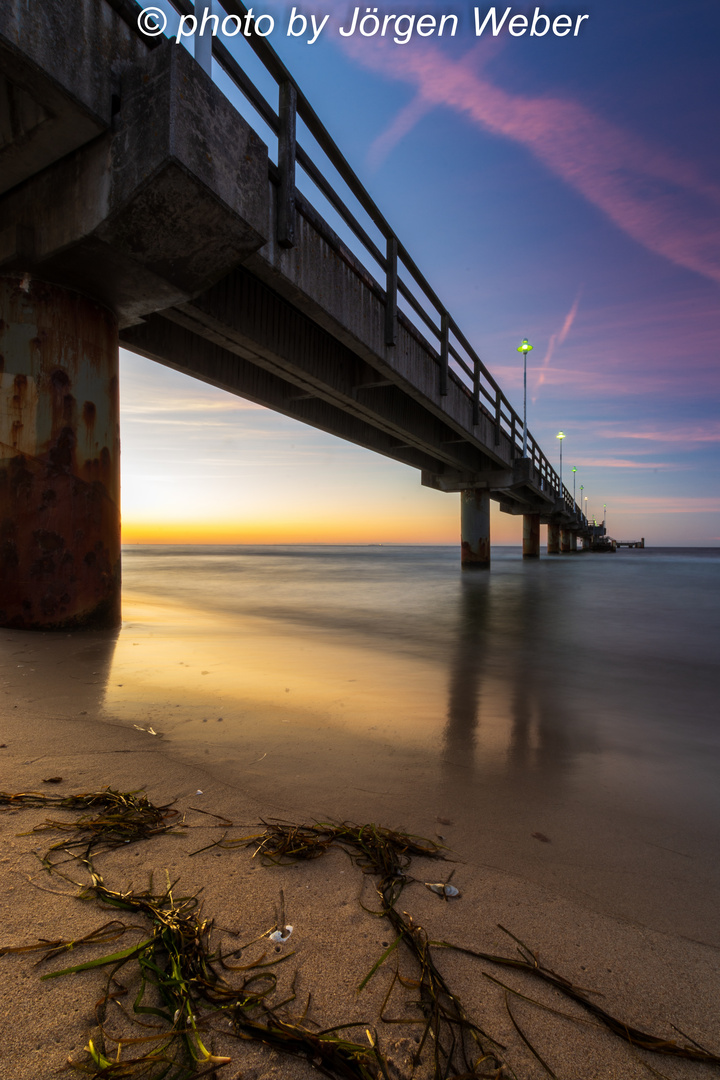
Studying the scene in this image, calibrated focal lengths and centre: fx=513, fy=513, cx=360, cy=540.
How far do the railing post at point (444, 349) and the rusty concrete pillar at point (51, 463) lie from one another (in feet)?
31.8

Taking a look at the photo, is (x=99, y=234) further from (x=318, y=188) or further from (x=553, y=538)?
(x=553, y=538)

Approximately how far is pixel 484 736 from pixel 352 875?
1901 mm

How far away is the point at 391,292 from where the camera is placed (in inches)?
415

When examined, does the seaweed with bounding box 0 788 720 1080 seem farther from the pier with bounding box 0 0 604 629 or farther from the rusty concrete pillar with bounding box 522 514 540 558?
the rusty concrete pillar with bounding box 522 514 540 558

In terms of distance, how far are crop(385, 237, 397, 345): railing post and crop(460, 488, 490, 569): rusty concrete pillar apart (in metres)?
19.2

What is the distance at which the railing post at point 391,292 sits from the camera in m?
10.5

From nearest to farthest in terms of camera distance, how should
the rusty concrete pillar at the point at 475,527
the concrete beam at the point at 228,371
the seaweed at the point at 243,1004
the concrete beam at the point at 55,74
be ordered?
1. the seaweed at the point at 243,1004
2. the concrete beam at the point at 55,74
3. the concrete beam at the point at 228,371
4. the rusty concrete pillar at the point at 475,527

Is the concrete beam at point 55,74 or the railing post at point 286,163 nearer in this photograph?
the concrete beam at point 55,74

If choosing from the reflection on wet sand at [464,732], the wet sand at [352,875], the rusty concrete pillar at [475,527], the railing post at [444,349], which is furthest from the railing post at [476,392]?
the wet sand at [352,875]

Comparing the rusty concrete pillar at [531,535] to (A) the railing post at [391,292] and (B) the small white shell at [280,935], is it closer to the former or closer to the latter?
(A) the railing post at [391,292]

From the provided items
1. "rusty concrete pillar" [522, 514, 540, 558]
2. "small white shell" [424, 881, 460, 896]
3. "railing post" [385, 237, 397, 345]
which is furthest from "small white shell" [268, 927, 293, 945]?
"rusty concrete pillar" [522, 514, 540, 558]

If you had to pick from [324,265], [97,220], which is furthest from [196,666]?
[324,265]

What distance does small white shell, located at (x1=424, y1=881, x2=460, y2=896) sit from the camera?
170cm

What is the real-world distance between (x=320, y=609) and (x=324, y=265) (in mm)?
6926
